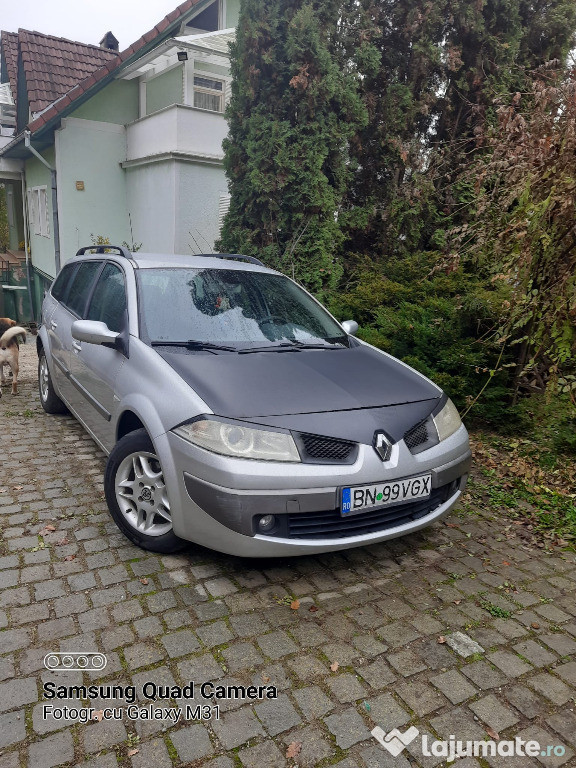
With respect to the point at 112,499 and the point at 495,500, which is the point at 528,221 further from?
the point at 112,499

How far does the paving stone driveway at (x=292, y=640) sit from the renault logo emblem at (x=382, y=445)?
30.4 inches

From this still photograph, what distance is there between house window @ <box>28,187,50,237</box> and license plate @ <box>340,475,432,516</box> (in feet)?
47.1

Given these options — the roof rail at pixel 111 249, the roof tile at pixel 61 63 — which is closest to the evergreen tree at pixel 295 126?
the roof rail at pixel 111 249

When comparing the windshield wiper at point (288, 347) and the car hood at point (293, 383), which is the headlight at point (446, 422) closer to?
the car hood at point (293, 383)

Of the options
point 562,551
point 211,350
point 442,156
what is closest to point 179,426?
point 211,350

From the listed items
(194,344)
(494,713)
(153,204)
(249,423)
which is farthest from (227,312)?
(153,204)

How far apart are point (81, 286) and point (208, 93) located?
961cm

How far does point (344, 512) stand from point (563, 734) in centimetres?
123

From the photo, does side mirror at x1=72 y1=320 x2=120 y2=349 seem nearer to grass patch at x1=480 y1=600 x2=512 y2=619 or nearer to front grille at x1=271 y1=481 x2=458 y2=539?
front grille at x1=271 y1=481 x2=458 y2=539

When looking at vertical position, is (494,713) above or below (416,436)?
below

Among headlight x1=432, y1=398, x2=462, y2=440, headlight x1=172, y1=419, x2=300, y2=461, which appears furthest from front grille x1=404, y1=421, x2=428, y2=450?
headlight x1=172, y1=419, x2=300, y2=461

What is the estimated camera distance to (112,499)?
3271 mm

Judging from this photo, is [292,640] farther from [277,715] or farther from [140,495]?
[140,495]

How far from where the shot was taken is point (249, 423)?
Result: 2.72m
